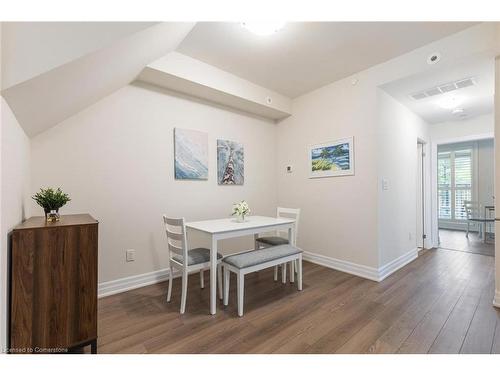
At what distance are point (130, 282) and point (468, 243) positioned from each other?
5944 millimetres

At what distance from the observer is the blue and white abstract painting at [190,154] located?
2764 millimetres

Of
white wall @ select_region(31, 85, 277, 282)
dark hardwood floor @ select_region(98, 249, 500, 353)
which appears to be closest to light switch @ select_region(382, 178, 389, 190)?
dark hardwood floor @ select_region(98, 249, 500, 353)

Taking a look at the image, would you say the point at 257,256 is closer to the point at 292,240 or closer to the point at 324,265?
the point at 292,240

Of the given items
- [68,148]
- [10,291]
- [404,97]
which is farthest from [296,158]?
[10,291]

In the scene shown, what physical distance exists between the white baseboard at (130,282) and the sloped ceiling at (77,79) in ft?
5.06

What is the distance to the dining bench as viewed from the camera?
6.35ft

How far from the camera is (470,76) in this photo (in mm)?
2486

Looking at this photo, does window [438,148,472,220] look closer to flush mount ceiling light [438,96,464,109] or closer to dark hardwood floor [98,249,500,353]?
flush mount ceiling light [438,96,464,109]

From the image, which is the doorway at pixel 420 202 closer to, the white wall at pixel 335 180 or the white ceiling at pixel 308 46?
the white wall at pixel 335 180

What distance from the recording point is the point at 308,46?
2.31 m

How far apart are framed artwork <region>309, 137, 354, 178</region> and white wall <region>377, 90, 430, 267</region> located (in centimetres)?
35

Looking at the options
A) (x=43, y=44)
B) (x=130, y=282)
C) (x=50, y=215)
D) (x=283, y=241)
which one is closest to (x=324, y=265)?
(x=283, y=241)

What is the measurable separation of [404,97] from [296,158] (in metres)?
1.63
